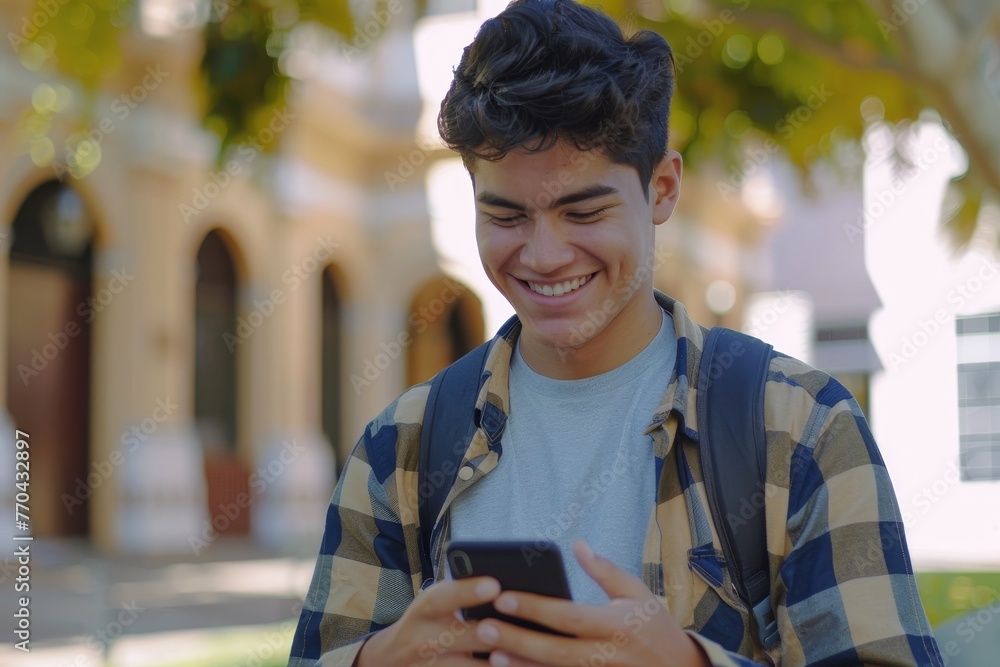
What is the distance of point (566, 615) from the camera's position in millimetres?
1539

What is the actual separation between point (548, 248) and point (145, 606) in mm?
8085

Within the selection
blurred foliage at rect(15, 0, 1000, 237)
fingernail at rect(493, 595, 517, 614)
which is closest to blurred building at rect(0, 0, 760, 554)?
blurred foliage at rect(15, 0, 1000, 237)

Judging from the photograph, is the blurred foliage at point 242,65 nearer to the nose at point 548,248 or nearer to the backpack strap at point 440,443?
the backpack strap at point 440,443

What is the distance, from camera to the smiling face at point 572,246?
1869mm

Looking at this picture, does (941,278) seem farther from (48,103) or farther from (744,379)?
(744,379)

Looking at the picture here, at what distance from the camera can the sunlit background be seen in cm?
667

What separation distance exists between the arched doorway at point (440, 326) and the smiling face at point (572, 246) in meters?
17.4

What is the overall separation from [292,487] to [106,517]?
289cm

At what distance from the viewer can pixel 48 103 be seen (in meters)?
A: 9.65

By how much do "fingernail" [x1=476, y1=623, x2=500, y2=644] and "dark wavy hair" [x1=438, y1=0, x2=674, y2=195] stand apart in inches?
29.6

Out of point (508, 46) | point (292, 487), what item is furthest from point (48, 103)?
point (508, 46)

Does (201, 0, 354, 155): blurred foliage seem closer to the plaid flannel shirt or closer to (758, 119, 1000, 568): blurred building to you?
the plaid flannel shirt

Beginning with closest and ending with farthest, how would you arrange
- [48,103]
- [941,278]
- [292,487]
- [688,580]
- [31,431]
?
[688,580]
[48,103]
[31,431]
[292,487]
[941,278]

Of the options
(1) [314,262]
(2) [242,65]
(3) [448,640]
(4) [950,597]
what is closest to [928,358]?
(1) [314,262]
